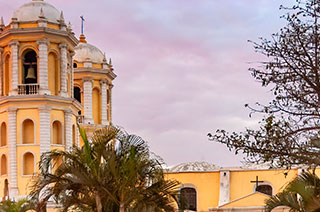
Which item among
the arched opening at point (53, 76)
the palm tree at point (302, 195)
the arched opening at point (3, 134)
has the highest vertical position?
the arched opening at point (53, 76)

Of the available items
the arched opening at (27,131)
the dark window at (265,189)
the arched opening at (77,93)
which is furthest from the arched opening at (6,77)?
the dark window at (265,189)

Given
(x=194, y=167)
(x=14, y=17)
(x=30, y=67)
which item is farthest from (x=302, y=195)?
(x=194, y=167)

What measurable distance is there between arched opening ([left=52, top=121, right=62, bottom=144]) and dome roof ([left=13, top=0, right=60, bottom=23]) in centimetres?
500

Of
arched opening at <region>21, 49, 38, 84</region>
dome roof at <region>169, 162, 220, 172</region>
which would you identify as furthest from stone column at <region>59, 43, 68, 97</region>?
dome roof at <region>169, 162, 220, 172</region>

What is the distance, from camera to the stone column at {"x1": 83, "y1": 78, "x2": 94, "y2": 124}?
43.5m

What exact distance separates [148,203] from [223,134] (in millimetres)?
4604

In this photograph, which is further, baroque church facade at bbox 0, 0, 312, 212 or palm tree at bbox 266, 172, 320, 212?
baroque church facade at bbox 0, 0, 312, 212

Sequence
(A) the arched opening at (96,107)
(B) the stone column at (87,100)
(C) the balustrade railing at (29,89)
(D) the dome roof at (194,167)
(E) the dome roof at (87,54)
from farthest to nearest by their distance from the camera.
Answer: (E) the dome roof at (87,54) < (A) the arched opening at (96,107) < (B) the stone column at (87,100) < (D) the dome roof at (194,167) < (C) the balustrade railing at (29,89)

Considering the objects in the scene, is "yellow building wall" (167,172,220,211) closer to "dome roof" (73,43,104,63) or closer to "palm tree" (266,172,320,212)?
"dome roof" (73,43,104,63)

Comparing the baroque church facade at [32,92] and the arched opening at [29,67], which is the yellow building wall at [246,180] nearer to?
the baroque church facade at [32,92]

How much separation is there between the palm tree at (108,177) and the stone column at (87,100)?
27.6 metres

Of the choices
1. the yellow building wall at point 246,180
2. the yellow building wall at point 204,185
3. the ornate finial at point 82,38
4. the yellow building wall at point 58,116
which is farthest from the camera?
the ornate finial at point 82,38

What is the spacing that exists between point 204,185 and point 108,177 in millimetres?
24739

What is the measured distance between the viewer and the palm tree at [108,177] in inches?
591
